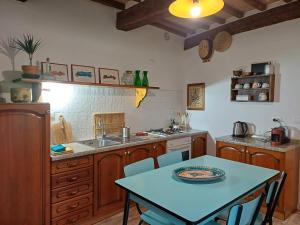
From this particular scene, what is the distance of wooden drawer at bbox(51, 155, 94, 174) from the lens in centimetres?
206

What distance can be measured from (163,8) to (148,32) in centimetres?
119

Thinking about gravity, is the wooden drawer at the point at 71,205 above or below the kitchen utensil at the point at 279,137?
below

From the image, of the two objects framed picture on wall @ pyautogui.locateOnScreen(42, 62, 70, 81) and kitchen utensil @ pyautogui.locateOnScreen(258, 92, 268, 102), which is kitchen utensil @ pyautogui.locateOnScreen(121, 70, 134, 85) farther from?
kitchen utensil @ pyautogui.locateOnScreen(258, 92, 268, 102)

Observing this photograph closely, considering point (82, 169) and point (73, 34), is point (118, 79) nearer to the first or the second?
point (73, 34)

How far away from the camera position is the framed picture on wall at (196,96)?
374cm

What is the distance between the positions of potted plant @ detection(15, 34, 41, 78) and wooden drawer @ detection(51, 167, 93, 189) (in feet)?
3.24

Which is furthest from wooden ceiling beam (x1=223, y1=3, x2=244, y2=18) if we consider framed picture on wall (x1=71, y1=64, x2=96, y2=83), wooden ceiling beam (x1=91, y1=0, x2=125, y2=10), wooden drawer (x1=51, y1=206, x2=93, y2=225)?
wooden drawer (x1=51, y1=206, x2=93, y2=225)

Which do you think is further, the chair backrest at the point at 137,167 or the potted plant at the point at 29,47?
the potted plant at the point at 29,47

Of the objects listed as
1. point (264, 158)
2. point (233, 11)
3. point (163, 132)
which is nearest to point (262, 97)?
point (264, 158)

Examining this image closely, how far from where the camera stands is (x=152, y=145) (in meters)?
2.90

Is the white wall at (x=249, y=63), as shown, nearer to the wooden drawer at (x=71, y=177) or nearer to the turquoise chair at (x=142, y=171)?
the turquoise chair at (x=142, y=171)

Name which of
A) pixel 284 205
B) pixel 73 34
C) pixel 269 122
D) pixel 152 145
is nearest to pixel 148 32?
pixel 73 34

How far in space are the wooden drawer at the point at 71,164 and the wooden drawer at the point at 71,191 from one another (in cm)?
18

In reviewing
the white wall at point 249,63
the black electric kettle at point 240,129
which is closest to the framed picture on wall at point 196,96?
the white wall at point 249,63
